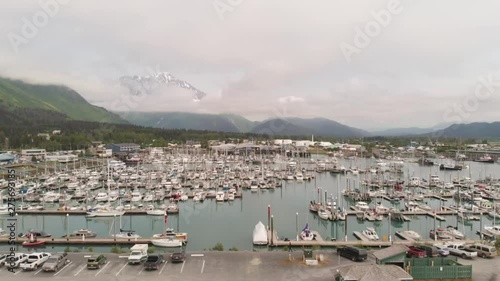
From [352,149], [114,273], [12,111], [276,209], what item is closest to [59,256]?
[114,273]

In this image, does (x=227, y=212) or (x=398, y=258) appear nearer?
(x=398, y=258)

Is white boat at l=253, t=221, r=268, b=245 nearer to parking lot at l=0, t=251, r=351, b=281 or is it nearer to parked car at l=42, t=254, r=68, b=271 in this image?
parking lot at l=0, t=251, r=351, b=281

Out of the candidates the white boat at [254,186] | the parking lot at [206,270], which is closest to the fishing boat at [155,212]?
the white boat at [254,186]

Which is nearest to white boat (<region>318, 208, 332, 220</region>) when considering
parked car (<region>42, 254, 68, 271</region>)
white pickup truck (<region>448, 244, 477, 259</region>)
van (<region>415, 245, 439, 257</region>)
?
white pickup truck (<region>448, 244, 477, 259</region>)

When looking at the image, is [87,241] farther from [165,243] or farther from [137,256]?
[137,256]

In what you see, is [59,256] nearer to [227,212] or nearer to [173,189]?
[227,212]

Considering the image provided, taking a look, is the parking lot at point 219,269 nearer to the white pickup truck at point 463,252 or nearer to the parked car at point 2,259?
the white pickup truck at point 463,252

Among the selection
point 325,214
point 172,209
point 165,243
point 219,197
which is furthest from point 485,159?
point 165,243
